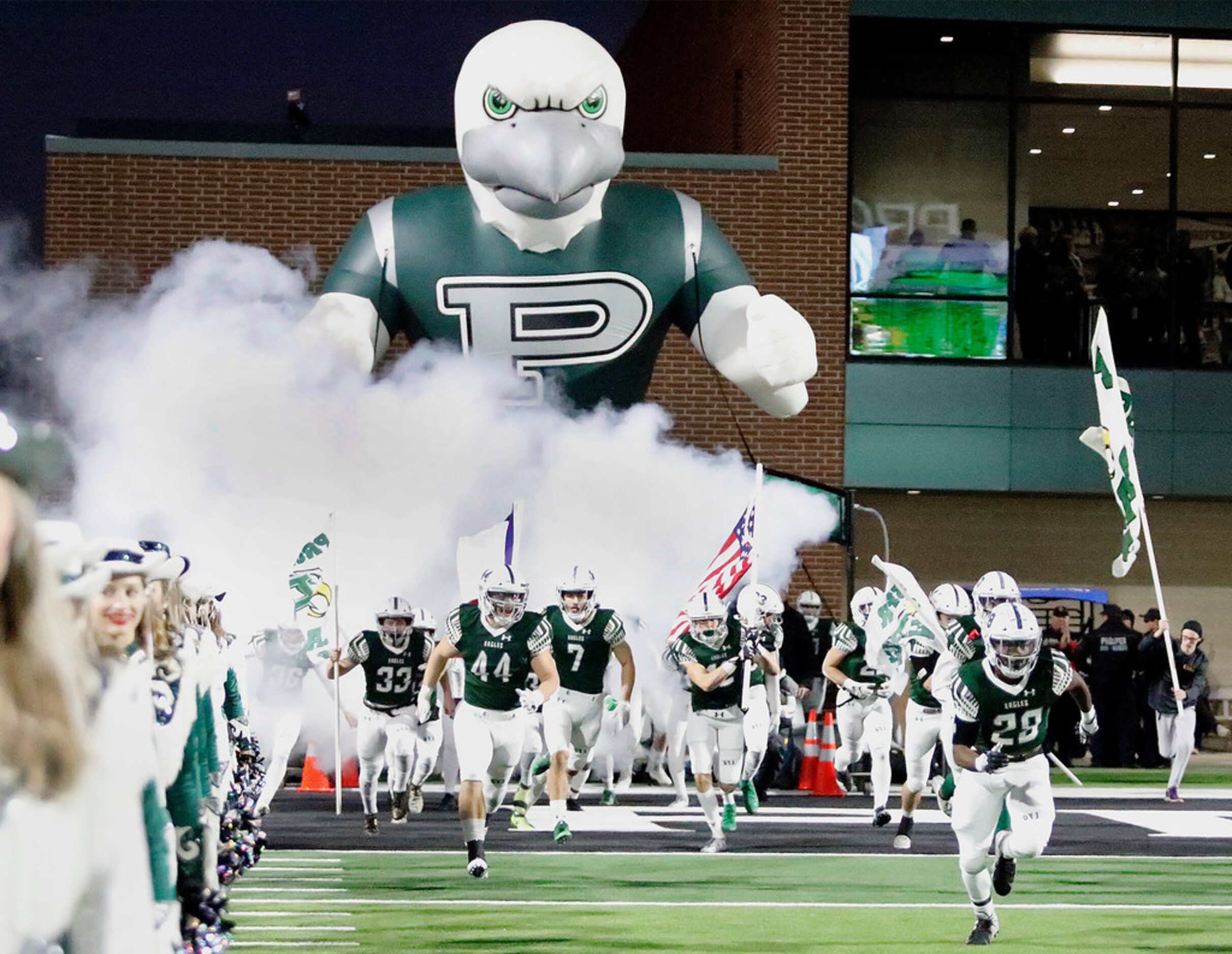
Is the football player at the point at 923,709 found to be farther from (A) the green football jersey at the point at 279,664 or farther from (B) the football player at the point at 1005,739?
(A) the green football jersey at the point at 279,664

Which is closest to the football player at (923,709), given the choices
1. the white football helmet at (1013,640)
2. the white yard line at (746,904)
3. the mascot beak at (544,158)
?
the white yard line at (746,904)

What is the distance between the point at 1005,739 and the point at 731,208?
1274cm

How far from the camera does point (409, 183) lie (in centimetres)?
2138

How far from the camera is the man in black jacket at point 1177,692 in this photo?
18.5 m

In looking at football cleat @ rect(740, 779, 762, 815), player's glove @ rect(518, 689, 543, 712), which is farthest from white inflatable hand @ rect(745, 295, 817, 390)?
football cleat @ rect(740, 779, 762, 815)

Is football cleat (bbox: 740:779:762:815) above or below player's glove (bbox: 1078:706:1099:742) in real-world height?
below

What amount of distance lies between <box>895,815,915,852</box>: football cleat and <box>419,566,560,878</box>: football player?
2686 mm

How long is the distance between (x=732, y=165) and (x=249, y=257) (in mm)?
8747

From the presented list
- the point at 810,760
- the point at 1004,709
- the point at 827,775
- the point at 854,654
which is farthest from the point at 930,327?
the point at 1004,709

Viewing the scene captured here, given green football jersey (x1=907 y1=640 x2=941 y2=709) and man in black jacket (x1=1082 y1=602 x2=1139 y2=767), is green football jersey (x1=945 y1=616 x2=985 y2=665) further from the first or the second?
man in black jacket (x1=1082 y1=602 x2=1139 y2=767)

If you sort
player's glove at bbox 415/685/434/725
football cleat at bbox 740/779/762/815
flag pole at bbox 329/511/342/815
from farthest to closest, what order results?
1. football cleat at bbox 740/779/762/815
2. flag pole at bbox 329/511/342/815
3. player's glove at bbox 415/685/434/725

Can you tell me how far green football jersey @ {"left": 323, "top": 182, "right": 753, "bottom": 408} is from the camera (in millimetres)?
10859

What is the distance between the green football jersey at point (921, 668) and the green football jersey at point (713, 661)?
1.16 m

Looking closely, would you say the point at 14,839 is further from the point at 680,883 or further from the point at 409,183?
the point at 409,183
